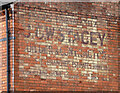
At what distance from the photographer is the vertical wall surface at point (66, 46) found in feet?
34.6

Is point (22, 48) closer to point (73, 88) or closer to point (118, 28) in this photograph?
point (73, 88)

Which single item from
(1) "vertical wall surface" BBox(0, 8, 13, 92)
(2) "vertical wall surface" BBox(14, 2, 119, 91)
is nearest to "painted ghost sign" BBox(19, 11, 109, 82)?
(2) "vertical wall surface" BBox(14, 2, 119, 91)

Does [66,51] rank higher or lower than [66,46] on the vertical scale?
lower

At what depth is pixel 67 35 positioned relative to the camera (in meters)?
11.2

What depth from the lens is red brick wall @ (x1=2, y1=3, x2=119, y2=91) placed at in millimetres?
10547

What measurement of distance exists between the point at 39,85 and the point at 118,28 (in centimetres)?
368

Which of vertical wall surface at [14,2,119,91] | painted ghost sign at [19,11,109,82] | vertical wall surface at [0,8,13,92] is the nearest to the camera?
vertical wall surface at [0,8,13,92]

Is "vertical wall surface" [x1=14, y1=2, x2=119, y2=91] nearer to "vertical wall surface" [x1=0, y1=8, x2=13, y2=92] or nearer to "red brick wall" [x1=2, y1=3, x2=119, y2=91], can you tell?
"red brick wall" [x1=2, y1=3, x2=119, y2=91]

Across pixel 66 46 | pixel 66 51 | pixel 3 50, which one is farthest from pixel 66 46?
pixel 3 50

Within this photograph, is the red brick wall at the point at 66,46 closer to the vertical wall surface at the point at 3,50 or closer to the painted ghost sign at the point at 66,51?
the painted ghost sign at the point at 66,51

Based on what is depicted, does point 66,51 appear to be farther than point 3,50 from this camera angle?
Yes

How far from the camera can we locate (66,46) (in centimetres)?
1113

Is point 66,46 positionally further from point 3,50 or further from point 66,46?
point 3,50

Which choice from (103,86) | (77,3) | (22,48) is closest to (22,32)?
(22,48)
